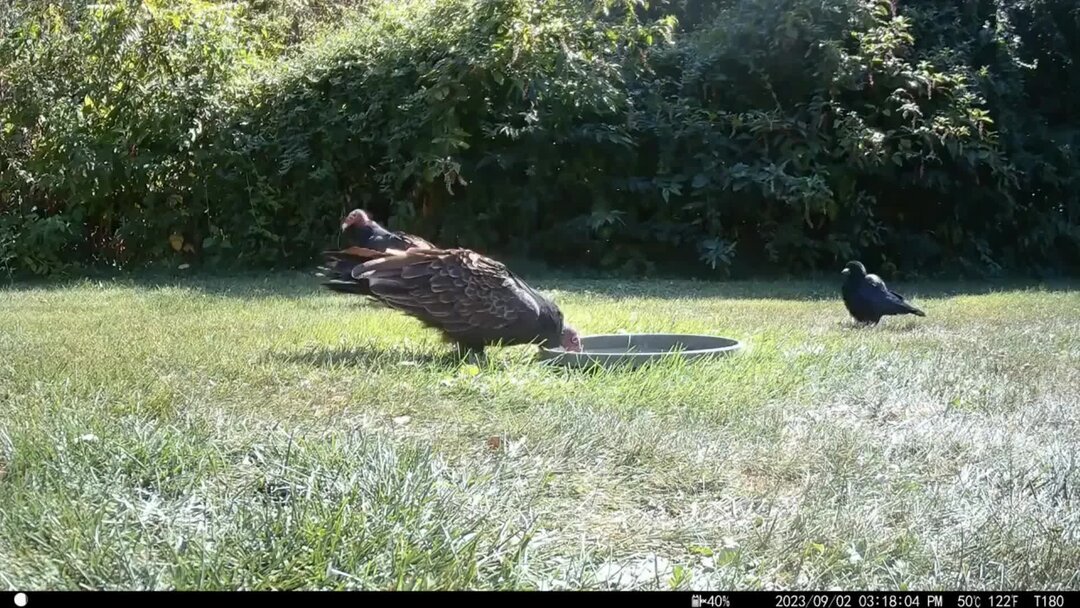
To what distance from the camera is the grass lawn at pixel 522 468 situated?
82.0 inches

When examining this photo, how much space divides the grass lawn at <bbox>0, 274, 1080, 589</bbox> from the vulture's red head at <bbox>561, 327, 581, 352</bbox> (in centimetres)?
19

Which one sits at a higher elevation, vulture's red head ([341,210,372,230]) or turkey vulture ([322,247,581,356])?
vulture's red head ([341,210,372,230])

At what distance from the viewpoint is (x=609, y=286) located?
30.7 feet

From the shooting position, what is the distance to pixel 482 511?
233cm

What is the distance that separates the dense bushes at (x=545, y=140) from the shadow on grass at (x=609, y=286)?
0.64 metres

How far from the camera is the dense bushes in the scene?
410 inches

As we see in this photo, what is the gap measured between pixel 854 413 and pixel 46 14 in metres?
11.1

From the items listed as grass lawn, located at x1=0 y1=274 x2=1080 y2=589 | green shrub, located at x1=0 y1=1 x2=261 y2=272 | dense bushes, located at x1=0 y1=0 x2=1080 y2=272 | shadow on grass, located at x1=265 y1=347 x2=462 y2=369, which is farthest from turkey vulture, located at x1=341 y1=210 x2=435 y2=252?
green shrub, located at x1=0 y1=1 x2=261 y2=272

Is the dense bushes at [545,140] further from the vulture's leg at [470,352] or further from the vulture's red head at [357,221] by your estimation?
the vulture's leg at [470,352]

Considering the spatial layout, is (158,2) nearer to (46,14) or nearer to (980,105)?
(46,14)

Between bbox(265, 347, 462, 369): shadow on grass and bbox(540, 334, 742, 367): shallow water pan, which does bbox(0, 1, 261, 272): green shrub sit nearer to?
bbox(265, 347, 462, 369): shadow on grass

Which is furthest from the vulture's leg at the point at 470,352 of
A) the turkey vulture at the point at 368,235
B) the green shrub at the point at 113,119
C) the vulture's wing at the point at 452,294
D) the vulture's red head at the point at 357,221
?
the green shrub at the point at 113,119
